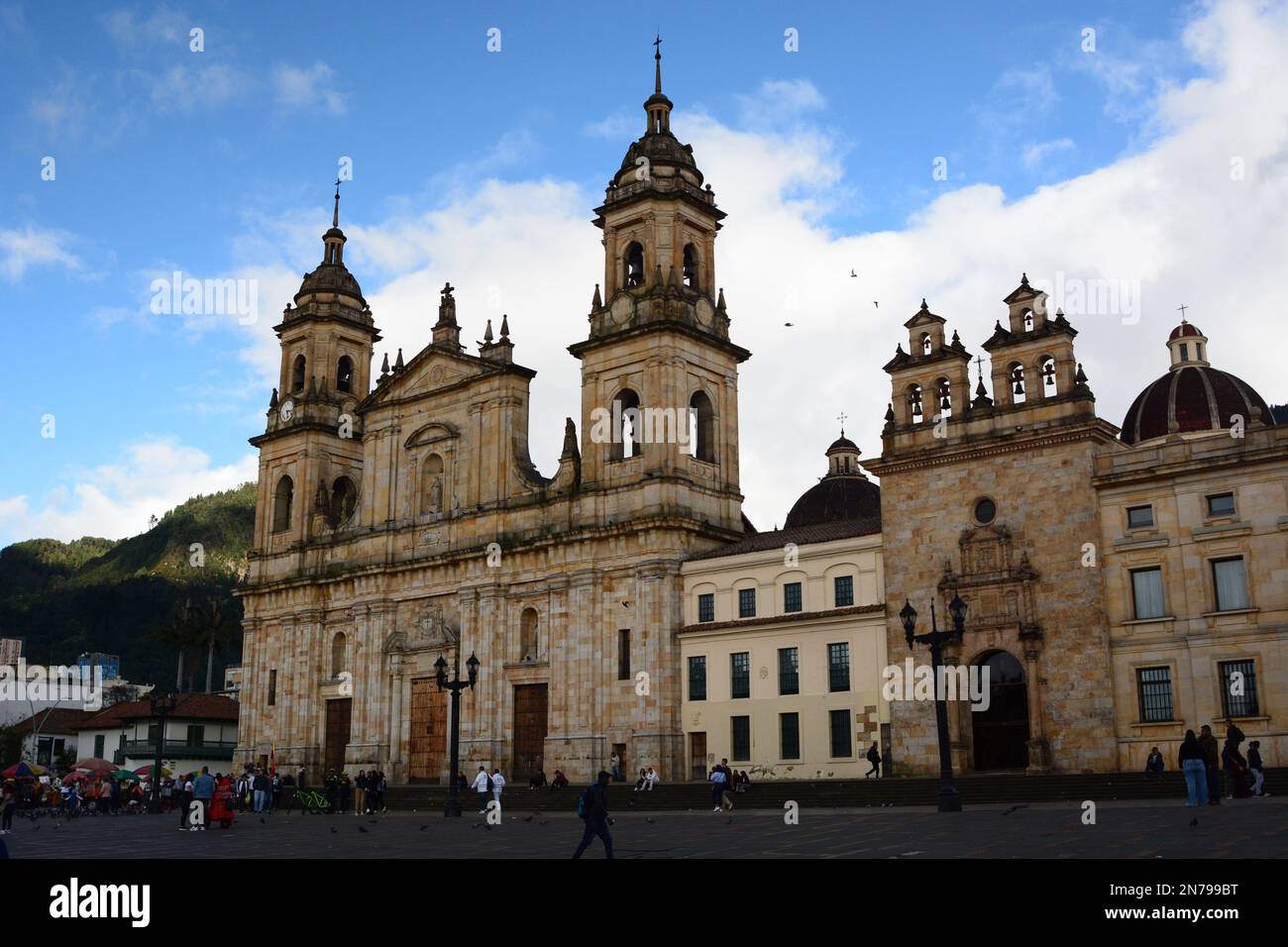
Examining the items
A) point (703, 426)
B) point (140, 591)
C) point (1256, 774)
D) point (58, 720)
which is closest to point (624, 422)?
point (703, 426)

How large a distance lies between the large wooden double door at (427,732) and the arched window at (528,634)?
4.39 meters

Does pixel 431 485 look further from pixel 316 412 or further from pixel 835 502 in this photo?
pixel 835 502

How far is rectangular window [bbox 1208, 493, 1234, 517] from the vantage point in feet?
122

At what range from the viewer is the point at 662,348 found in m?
50.9

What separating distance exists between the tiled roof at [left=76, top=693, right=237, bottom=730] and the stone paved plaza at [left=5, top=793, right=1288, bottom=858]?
4644 cm

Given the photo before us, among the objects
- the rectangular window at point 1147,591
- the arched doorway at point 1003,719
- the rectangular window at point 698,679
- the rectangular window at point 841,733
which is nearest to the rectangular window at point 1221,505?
the rectangular window at point 1147,591

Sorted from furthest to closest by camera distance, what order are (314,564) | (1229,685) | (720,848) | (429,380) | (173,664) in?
1. (173,664)
2. (314,564)
3. (429,380)
4. (1229,685)
5. (720,848)

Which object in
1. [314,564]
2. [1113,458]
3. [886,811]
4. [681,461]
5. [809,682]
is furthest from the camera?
[314,564]

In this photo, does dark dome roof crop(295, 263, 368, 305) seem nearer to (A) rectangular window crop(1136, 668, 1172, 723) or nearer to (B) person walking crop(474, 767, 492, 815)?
(B) person walking crop(474, 767, 492, 815)

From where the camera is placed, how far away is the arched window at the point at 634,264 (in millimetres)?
53875
